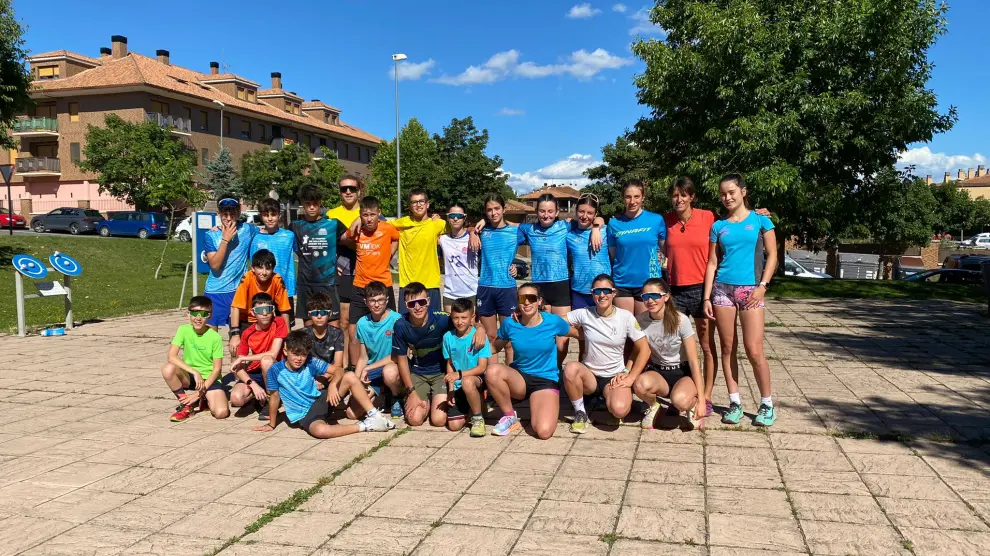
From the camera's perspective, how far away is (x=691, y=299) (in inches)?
227

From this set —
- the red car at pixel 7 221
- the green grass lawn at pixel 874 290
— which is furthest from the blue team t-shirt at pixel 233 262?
the red car at pixel 7 221

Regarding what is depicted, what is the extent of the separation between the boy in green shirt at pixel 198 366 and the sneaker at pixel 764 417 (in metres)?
4.44

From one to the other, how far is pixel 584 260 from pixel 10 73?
20.5 meters

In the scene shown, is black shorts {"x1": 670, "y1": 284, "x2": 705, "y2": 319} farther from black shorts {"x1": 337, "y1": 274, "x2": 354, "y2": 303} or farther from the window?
the window

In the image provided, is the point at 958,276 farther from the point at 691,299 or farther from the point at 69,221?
the point at 69,221

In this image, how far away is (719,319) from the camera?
545cm

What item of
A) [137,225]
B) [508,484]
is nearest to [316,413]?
[508,484]

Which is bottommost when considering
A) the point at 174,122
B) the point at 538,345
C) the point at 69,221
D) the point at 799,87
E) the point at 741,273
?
the point at 538,345

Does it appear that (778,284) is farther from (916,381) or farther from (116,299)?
(116,299)

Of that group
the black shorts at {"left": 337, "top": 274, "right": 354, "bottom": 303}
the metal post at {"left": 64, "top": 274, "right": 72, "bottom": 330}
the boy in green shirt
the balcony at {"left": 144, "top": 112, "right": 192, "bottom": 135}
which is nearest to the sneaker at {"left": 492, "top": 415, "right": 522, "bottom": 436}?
the black shorts at {"left": 337, "top": 274, "right": 354, "bottom": 303}

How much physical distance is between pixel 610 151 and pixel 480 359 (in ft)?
154

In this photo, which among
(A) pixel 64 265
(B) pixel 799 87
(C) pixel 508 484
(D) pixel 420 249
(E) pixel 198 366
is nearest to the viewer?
(C) pixel 508 484

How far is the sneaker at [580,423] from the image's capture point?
5477mm

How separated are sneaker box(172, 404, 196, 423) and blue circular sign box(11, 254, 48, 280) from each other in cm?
608
